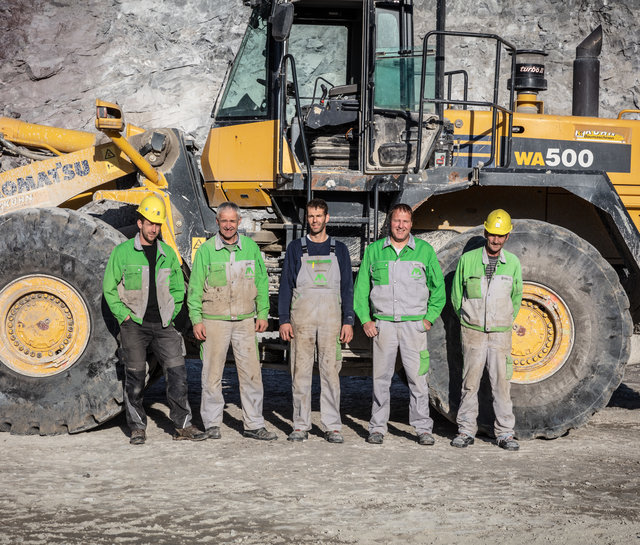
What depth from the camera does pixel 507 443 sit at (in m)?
6.35

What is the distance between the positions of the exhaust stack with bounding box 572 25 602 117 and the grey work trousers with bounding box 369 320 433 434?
9.65ft

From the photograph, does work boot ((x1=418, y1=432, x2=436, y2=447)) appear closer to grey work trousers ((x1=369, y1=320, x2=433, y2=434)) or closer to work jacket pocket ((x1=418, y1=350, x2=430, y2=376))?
grey work trousers ((x1=369, y1=320, x2=433, y2=434))

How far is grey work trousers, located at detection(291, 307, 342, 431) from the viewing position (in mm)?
6500

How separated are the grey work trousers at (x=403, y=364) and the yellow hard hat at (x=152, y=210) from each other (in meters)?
1.77

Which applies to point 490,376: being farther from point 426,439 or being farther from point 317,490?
point 317,490

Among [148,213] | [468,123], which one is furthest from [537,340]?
[148,213]

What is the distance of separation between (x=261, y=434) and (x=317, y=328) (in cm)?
89

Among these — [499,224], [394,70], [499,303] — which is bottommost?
[499,303]

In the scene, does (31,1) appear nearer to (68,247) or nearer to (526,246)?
(68,247)

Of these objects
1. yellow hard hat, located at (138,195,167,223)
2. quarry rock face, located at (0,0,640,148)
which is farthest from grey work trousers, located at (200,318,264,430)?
quarry rock face, located at (0,0,640,148)

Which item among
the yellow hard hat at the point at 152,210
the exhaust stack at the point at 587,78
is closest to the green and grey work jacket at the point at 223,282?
the yellow hard hat at the point at 152,210

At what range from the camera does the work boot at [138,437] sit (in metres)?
6.44

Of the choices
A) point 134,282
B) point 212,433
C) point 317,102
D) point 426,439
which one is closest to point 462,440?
point 426,439

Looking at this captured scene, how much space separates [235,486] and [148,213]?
7.13 feet
